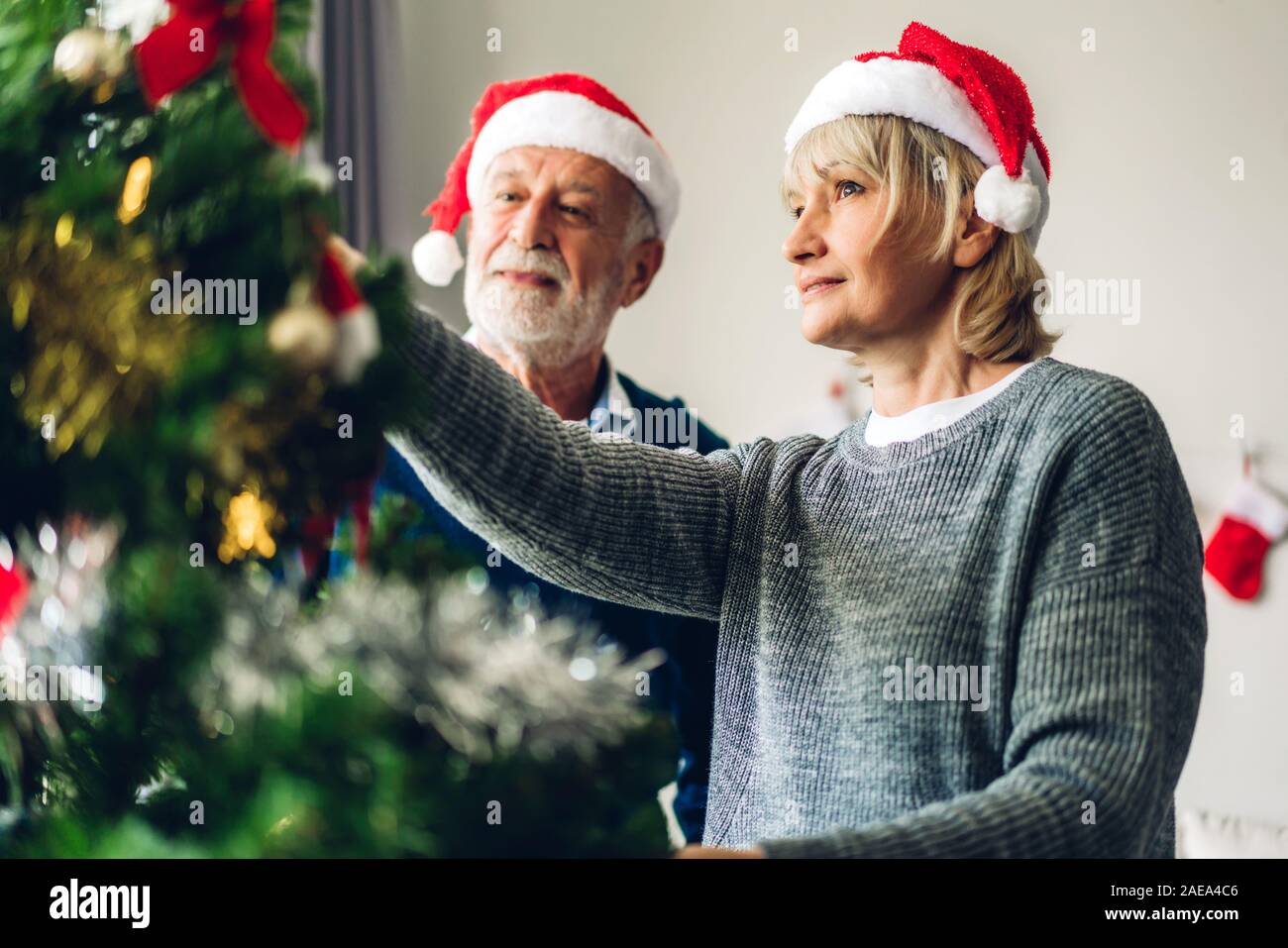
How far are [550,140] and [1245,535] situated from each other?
204cm

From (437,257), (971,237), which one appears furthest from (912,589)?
(437,257)

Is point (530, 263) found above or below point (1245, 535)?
above

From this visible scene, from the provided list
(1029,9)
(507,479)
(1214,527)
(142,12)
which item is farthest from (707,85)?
(142,12)

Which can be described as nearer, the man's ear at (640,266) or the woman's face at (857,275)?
the woman's face at (857,275)

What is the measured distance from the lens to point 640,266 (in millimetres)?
2158

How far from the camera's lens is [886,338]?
47.8 inches

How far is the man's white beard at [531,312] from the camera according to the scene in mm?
1914

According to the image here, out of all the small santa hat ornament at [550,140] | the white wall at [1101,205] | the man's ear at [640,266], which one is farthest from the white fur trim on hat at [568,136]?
the white wall at [1101,205]

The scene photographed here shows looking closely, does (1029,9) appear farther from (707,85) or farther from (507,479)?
(507,479)

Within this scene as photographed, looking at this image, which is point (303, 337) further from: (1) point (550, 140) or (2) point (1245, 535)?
(2) point (1245, 535)

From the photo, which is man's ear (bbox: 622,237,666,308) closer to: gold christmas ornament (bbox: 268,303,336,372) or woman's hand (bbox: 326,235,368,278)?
woman's hand (bbox: 326,235,368,278)

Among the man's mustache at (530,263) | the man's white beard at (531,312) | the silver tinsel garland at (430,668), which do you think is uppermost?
the man's mustache at (530,263)

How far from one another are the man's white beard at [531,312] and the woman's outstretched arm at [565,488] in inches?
28.5

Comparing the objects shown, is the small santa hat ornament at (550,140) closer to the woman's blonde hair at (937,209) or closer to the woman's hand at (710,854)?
the woman's blonde hair at (937,209)
